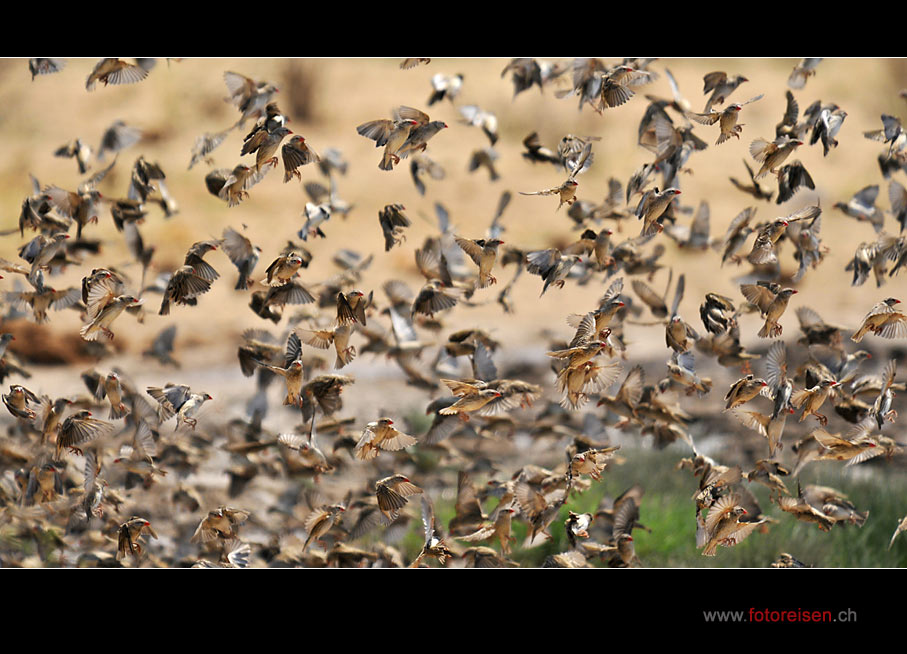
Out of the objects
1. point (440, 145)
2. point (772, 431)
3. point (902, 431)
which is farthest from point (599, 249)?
point (440, 145)

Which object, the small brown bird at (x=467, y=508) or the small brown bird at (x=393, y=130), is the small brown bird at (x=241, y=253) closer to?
the small brown bird at (x=393, y=130)

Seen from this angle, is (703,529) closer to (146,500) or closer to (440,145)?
(146,500)

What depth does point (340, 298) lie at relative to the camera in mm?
2799

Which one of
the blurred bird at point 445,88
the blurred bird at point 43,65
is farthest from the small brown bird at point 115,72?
the blurred bird at point 445,88

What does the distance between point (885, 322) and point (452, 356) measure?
151 centimetres

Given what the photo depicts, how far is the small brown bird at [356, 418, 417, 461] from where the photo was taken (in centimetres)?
276

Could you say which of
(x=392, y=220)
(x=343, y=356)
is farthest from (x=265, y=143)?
(x=343, y=356)

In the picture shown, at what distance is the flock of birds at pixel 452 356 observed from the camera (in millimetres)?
2869

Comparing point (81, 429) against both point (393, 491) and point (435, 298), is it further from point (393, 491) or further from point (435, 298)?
point (435, 298)

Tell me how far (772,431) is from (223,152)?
753 cm

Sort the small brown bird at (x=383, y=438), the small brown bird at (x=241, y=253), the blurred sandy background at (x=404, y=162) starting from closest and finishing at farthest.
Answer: the small brown bird at (x=383, y=438)
the small brown bird at (x=241, y=253)
the blurred sandy background at (x=404, y=162)

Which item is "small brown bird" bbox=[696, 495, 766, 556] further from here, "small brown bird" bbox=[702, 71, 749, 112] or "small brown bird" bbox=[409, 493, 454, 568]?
"small brown bird" bbox=[702, 71, 749, 112]

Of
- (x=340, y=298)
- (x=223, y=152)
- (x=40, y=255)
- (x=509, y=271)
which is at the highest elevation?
(x=223, y=152)

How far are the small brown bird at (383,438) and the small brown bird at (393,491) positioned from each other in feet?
0.34
